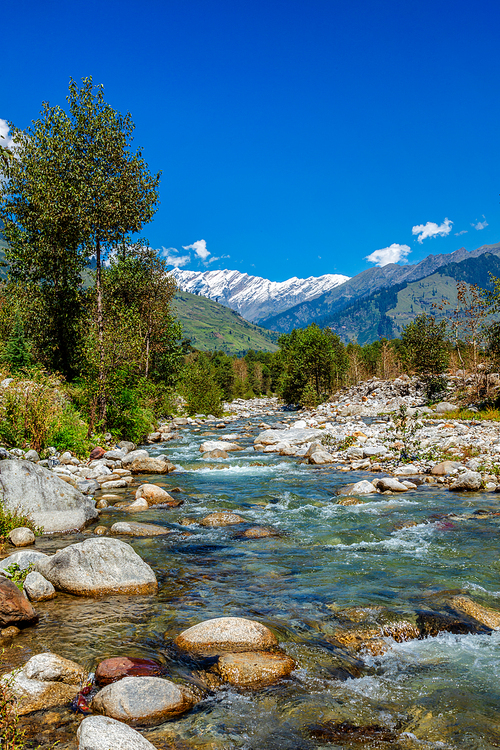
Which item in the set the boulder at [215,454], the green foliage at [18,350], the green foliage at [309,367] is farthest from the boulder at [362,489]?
the green foliage at [309,367]

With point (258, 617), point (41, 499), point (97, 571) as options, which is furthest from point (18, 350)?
point (258, 617)

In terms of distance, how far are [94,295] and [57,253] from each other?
796cm

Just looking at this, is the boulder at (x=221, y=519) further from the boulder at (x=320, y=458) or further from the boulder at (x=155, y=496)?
the boulder at (x=320, y=458)

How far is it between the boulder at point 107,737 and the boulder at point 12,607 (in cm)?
251

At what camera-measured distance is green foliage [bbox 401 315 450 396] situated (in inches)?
1599

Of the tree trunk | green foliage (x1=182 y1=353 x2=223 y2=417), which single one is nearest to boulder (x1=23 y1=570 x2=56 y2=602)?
the tree trunk

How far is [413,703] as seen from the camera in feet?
15.7

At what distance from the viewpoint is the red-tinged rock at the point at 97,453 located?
63.9 feet

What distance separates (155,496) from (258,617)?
26.0 feet

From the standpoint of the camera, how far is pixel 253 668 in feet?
17.4

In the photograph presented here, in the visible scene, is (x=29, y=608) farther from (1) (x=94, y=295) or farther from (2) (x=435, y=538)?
(1) (x=94, y=295)

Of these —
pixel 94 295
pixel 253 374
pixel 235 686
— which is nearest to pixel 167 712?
pixel 235 686

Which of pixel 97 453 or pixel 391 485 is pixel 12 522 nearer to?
pixel 97 453

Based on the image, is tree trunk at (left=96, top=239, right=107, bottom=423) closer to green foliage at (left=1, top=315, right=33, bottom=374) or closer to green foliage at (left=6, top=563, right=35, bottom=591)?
green foliage at (left=1, top=315, right=33, bottom=374)
